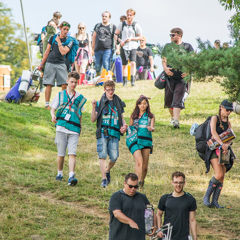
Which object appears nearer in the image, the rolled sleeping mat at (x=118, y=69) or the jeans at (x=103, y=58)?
the jeans at (x=103, y=58)

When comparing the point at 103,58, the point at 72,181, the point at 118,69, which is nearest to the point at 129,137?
the point at 72,181

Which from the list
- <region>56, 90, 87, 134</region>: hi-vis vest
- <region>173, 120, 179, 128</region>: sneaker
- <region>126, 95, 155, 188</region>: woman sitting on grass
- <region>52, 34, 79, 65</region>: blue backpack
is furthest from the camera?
<region>173, 120, 179, 128</region>: sneaker

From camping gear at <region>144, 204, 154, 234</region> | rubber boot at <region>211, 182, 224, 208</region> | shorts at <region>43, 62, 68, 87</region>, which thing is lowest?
rubber boot at <region>211, 182, 224, 208</region>

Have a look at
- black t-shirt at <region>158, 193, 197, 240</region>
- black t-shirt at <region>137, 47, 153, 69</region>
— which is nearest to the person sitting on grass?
black t-shirt at <region>158, 193, 197, 240</region>

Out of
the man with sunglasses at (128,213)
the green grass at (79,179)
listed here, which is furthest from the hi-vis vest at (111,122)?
the man with sunglasses at (128,213)

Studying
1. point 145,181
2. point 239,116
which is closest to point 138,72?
point 239,116

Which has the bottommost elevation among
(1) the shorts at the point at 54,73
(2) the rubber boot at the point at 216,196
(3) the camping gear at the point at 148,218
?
(2) the rubber boot at the point at 216,196

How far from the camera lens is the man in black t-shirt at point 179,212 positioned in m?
5.89

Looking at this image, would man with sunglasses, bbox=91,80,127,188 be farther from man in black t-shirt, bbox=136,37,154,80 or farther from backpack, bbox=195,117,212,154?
man in black t-shirt, bbox=136,37,154,80

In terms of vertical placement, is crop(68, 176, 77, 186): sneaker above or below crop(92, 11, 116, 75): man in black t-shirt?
below

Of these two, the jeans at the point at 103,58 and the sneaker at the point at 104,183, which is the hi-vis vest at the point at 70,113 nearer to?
the sneaker at the point at 104,183

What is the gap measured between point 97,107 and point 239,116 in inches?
318

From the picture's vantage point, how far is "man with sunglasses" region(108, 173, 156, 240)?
548 centimetres

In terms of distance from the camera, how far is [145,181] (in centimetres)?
945
